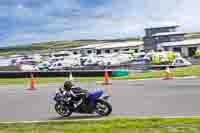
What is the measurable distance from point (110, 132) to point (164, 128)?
1.19 meters

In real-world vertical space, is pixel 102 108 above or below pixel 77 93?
below

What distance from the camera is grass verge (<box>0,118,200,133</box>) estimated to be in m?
9.57

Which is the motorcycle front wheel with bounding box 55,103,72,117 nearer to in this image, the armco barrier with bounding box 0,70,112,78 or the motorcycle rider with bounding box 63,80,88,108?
the motorcycle rider with bounding box 63,80,88,108

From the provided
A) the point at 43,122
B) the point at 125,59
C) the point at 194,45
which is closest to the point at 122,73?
the point at 43,122

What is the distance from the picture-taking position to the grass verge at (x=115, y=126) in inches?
377

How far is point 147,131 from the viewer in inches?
370

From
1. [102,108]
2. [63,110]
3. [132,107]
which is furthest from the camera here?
[132,107]

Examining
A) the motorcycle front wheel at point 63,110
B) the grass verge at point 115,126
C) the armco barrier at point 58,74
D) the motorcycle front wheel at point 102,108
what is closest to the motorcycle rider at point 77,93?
the motorcycle front wheel at point 63,110

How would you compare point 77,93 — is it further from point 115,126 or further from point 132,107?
point 115,126

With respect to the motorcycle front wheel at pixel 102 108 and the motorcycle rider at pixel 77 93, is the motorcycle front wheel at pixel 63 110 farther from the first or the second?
the motorcycle front wheel at pixel 102 108

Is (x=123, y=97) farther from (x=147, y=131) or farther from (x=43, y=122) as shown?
(x=147, y=131)

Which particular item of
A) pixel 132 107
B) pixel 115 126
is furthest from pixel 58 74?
pixel 115 126

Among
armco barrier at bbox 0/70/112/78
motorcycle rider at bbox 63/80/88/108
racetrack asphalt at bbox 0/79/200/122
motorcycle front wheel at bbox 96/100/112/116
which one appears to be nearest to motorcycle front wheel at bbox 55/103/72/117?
racetrack asphalt at bbox 0/79/200/122

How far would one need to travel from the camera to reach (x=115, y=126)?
33.3ft
